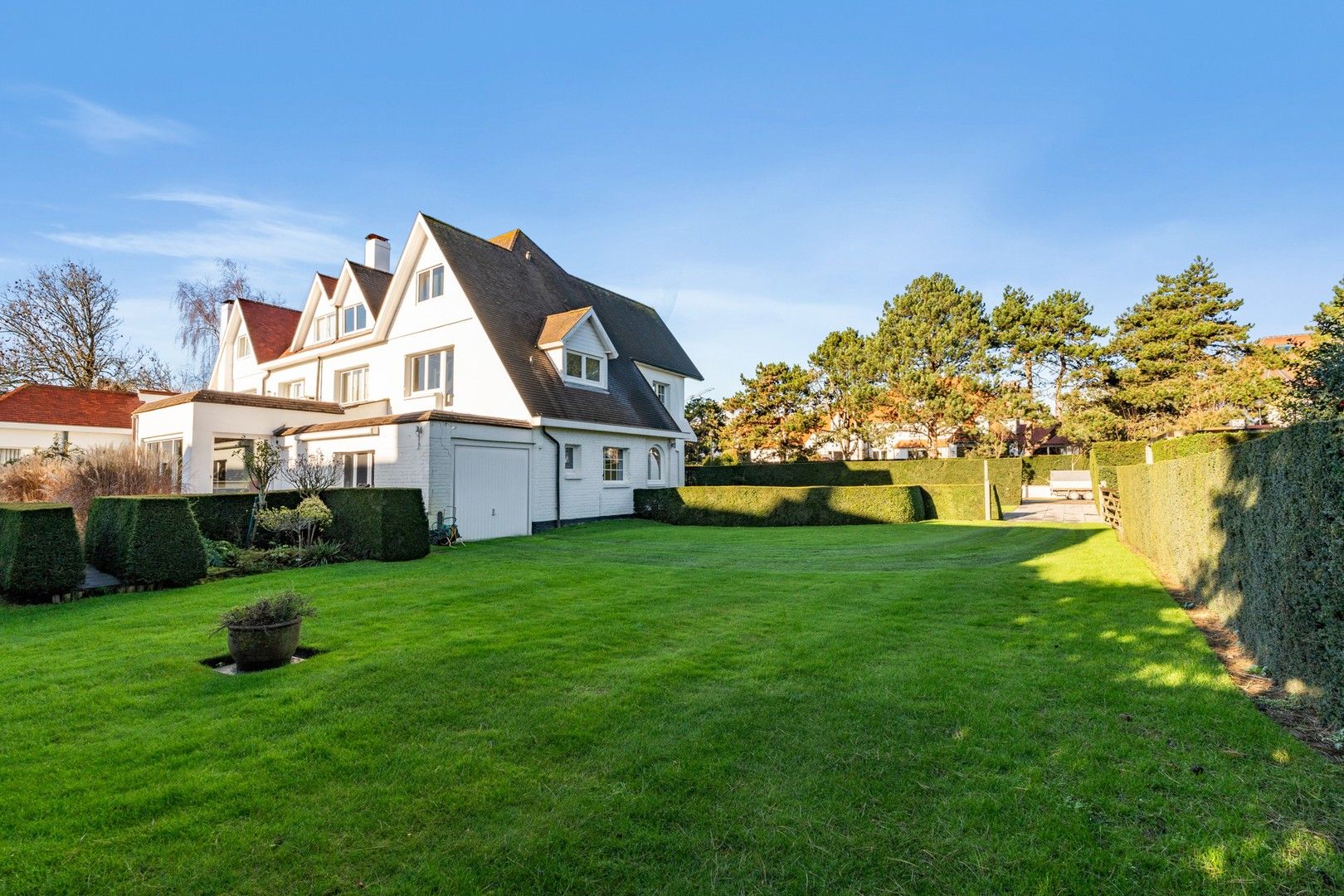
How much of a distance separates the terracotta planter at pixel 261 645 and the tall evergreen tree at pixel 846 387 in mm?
28640

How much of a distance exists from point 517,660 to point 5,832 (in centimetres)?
288

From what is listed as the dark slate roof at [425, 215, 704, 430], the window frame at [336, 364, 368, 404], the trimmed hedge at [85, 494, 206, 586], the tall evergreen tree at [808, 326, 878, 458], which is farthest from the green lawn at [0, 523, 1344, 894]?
the tall evergreen tree at [808, 326, 878, 458]

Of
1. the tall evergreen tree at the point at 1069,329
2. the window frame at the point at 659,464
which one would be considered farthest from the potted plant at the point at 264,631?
the tall evergreen tree at the point at 1069,329

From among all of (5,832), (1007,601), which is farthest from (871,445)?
(5,832)

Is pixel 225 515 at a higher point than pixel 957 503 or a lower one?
higher

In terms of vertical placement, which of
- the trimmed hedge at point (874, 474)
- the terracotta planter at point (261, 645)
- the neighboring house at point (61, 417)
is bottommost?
the terracotta planter at point (261, 645)

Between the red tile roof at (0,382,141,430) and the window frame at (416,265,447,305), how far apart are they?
16548mm

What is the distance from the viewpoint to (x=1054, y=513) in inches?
867

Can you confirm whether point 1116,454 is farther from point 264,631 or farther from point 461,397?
point 264,631

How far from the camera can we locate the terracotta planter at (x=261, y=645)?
4832 mm

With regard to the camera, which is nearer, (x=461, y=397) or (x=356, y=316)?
(x=461, y=397)

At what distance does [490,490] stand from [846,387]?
23.9 metres

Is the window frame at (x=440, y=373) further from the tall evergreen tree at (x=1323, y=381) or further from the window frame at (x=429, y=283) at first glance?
the tall evergreen tree at (x=1323, y=381)

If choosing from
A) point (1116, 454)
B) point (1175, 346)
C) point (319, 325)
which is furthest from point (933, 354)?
point (319, 325)
